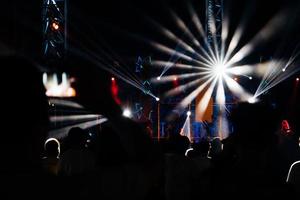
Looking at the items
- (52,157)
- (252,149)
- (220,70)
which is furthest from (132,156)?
(220,70)

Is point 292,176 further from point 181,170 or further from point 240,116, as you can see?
point 240,116

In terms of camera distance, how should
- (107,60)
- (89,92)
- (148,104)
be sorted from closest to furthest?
1. (89,92)
2. (148,104)
3. (107,60)

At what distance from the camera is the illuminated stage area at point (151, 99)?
134 centimetres

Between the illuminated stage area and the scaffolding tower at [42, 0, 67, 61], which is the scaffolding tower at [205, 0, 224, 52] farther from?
the scaffolding tower at [42, 0, 67, 61]

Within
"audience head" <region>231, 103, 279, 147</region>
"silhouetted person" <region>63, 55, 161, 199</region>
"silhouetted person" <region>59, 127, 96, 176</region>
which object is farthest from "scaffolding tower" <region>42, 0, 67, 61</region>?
"silhouetted person" <region>63, 55, 161, 199</region>

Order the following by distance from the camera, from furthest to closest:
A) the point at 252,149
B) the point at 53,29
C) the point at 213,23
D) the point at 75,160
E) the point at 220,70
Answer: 1. the point at 220,70
2. the point at 213,23
3. the point at 53,29
4. the point at 75,160
5. the point at 252,149

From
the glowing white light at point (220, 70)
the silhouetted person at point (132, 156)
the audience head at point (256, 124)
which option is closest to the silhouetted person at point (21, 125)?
the silhouetted person at point (132, 156)

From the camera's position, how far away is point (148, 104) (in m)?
15.8

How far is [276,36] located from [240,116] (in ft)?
51.6

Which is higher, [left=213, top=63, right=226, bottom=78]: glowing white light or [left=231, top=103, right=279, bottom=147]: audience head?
[left=213, top=63, right=226, bottom=78]: glowing white light

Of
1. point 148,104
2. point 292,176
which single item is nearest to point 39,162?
point 292,176

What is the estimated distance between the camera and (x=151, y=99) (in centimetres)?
1588

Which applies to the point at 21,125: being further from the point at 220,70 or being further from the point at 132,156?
the point at 220,70

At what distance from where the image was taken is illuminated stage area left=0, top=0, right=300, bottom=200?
52.8 inches
